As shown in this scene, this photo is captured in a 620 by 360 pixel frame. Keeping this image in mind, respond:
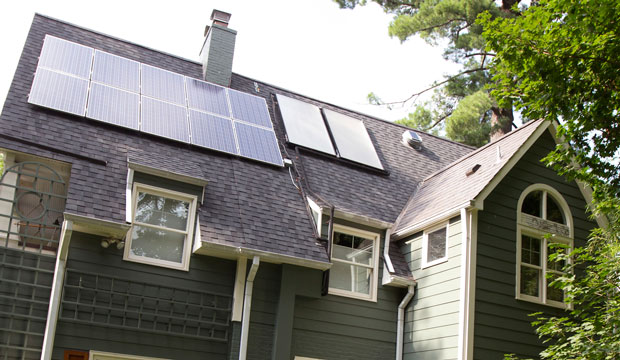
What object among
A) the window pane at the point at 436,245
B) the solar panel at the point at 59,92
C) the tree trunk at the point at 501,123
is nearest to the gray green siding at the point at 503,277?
the window pane at the point at 436,245

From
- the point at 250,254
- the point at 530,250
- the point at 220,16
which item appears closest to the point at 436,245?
the point at 530,250

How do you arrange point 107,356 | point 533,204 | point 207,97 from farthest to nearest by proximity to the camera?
1. point 207,97
2. point 533,204
3. point 107,356

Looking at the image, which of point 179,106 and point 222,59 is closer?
point 179,106

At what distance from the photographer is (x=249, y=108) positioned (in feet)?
46.6

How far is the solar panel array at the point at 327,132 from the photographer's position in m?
14.4

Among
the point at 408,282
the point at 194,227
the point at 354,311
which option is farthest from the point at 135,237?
the point at 408,282

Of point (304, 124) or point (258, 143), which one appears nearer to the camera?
point (258, 143)

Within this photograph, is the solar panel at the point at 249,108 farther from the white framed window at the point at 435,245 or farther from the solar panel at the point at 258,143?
the white framed window at the point at 435,245

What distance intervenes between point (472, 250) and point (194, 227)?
4769 millimetres

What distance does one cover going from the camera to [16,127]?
10.5 m

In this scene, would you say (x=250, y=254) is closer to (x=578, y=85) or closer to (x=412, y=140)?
(x=578, y=85)

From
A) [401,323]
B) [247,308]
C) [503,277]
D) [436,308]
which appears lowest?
[247,308]

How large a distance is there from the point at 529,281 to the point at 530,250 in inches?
23.3

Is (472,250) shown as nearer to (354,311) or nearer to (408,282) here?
(408,282)
